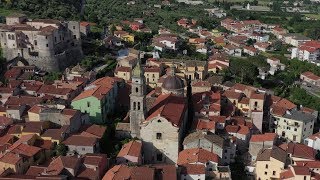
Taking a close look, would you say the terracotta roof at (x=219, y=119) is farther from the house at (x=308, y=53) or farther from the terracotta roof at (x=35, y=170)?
the house at (x=308, y=53)

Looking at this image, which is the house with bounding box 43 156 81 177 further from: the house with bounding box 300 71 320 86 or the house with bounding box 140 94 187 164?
the house with bounding box 300 71 320 86

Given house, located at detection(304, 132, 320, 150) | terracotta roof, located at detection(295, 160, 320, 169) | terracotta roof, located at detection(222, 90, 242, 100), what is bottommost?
house, located at detection(304, 132, 320, 150)

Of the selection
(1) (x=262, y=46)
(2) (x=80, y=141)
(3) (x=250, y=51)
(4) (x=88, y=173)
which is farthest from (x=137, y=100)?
(1) (x=262, y=46)

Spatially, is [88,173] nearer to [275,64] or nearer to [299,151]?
[299,151]

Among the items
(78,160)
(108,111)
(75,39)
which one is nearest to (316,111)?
(108,111)

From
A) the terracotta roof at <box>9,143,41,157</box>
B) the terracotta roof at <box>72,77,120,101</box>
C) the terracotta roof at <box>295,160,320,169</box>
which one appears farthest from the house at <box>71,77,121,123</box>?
the terracotta roof at <box>295,160,320,169</box>

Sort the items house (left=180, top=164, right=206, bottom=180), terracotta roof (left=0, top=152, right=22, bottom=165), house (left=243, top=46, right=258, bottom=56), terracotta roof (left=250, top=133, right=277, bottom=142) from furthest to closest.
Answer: house (left=243, top=46, right=258, bottom=56), terracotta roof (left=250, top=133, right=277, bottom=142), house (left=180, top=164, right=206, bottom=180), terracotta roof (left=0, top=152, right=22, bottom=165)
